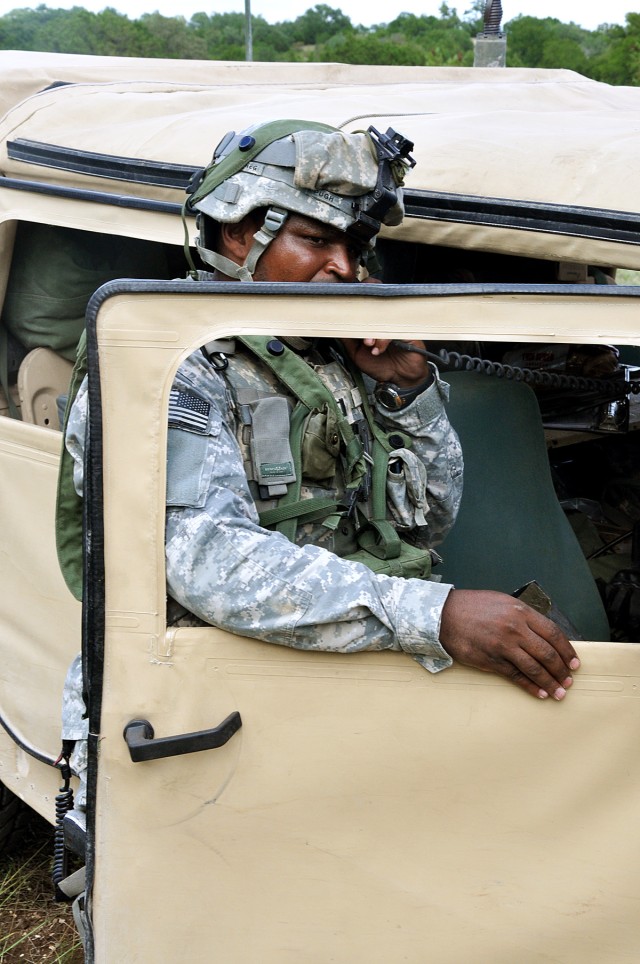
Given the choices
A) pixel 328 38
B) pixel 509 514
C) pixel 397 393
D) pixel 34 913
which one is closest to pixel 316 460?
pixel 397 393

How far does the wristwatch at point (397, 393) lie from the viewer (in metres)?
2.16

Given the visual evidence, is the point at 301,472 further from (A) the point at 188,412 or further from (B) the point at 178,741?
(B) the point at 178,741

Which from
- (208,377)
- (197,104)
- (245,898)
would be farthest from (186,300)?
(197,104)

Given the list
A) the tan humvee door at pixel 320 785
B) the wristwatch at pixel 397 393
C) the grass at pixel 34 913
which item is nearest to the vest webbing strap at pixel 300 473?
the wristwatch at pixel 397 393

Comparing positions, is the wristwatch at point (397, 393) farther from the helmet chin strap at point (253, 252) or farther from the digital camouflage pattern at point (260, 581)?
the digital camouflage pattern at point (260, 581)

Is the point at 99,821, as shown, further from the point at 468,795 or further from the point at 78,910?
the point at 468,795

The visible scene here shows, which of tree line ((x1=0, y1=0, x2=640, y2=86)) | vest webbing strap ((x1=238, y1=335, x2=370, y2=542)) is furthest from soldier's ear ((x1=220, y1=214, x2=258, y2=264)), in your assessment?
tree line ((x1=0, y1=0, x2=640, y2=86))

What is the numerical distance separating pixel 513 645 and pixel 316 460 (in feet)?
1.72

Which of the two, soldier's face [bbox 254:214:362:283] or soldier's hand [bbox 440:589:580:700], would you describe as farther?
soldier's face [bbox 254:214:362:283]

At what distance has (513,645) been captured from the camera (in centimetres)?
163

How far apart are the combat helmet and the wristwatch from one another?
1.03 feet

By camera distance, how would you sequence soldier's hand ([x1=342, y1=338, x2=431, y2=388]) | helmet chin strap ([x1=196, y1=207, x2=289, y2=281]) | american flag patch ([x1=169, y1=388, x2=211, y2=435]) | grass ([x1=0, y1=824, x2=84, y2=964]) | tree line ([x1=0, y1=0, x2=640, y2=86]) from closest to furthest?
american flag patch ([x1=169, y1=388, x2=211, y2=435]) < helmet chin strap ([x1=196, y1=207, x2=289, y2=281]) < soldier's hand ([x1=342, y1=338, x2=431, y2=388]) < grass ([x1=0, y1=824, x2=84, y2=964]) < tree line ([x1=0, y1=0, x2=640, y2=86])

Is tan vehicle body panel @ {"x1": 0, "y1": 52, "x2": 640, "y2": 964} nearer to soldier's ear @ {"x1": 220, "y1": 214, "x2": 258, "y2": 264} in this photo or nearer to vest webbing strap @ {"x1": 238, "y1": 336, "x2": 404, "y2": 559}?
vest webbing strap @ {"x1": 238, "y1": 336, "x2": 404, "y2": 559}

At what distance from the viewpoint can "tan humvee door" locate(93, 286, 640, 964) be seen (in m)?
1.63
